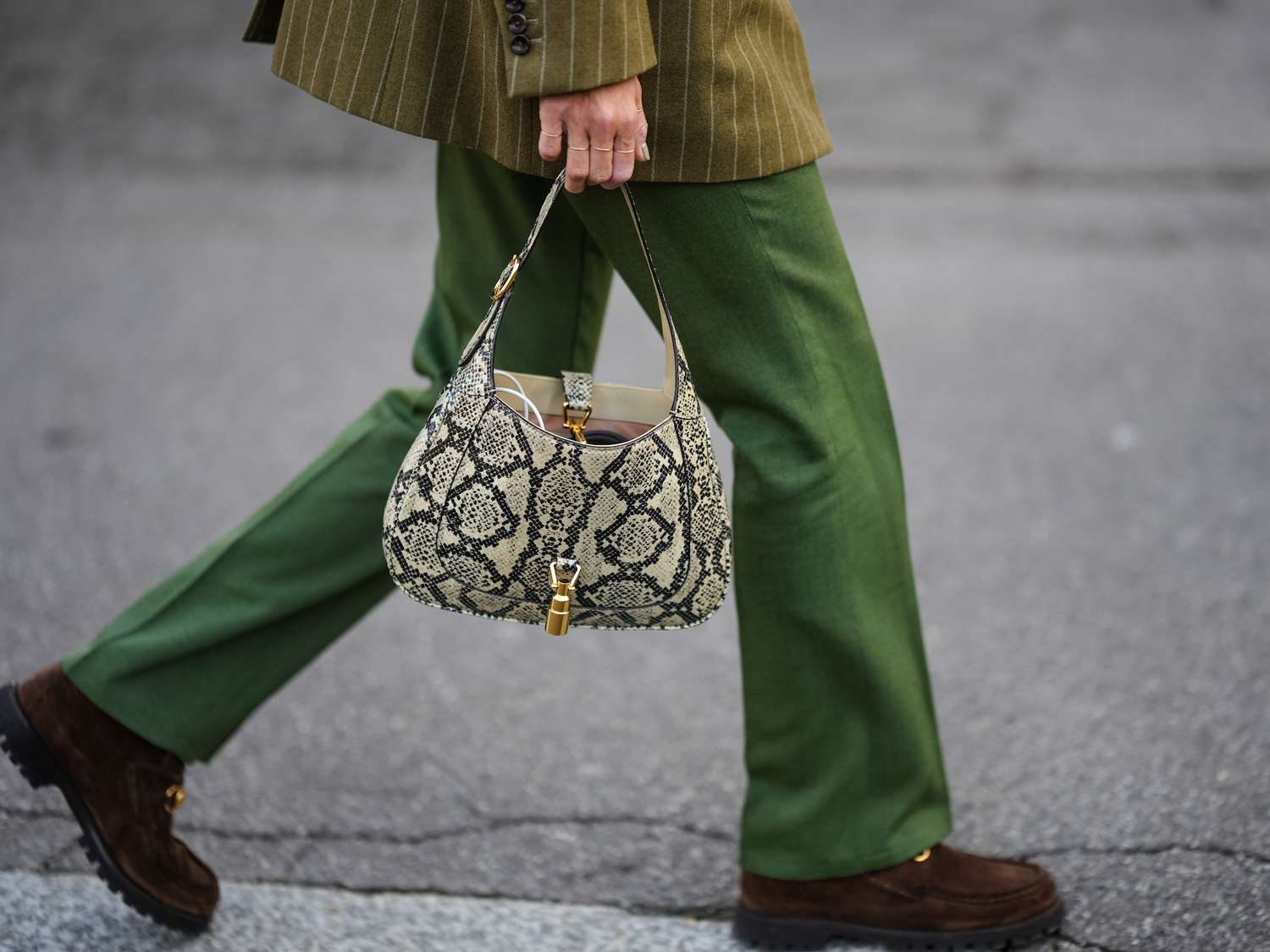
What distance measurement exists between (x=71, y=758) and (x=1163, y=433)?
9.08 feet

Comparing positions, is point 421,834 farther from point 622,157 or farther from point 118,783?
point 622,157

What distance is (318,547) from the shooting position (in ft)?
5.92

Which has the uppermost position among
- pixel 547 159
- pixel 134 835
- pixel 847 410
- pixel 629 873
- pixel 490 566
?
pixel 547 159

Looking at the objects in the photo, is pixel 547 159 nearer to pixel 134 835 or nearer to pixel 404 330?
pixel 134 835

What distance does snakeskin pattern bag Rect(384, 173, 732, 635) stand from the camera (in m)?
1.46

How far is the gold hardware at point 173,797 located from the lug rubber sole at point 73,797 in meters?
0.09

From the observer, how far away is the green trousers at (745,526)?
160 centimetres

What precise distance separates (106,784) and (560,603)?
0.68 m

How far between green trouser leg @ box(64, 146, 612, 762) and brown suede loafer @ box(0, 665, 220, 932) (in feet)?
0.10

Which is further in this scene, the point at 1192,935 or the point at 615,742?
the point at 615,742

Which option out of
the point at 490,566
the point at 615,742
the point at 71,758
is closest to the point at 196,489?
the point at 615,742

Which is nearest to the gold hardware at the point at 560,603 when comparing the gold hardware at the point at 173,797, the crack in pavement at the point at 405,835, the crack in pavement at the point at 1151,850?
the gold hardware at the point at 173,797

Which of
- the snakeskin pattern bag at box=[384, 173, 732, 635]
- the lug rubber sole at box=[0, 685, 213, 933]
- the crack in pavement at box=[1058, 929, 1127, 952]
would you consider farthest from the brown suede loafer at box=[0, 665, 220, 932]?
the crack in pavement at box=[1058, 929, 1127, 952]

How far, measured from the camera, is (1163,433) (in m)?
3.55
